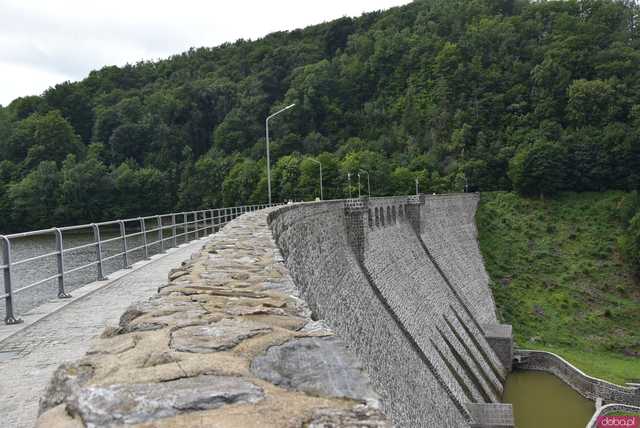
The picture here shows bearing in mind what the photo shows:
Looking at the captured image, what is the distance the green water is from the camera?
25000 millimetres

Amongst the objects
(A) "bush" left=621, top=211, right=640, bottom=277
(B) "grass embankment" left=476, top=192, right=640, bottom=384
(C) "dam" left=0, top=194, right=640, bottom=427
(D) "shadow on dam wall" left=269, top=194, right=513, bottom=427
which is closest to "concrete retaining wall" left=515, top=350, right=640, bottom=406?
(B) "grass embankment" left=476, top=192, right=640, bottom=384

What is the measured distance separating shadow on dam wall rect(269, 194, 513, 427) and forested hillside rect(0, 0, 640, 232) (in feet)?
114

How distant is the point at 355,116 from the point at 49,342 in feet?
330

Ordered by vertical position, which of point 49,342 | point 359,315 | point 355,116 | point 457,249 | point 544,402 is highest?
point 355,116

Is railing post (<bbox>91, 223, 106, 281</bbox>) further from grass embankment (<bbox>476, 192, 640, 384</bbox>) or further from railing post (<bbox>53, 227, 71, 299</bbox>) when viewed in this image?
grass embankment (<bbox>476, 192, 640, 384</bbox>)

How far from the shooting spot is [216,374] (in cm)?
235

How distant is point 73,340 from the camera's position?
5879 mm

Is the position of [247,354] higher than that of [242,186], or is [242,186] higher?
[247,354]

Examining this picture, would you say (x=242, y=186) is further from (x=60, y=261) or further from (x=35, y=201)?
(x=60, y=261)

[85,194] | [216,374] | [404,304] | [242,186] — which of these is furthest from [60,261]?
[242,186]

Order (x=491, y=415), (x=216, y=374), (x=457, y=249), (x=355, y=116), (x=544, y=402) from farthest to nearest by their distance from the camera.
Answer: (x=355, y=116)
(x=457, y=249)
(x=544, y=402)
(x=491, y=415)
(x=216, y=374)

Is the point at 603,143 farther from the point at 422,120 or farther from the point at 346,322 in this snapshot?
the point at 346,322

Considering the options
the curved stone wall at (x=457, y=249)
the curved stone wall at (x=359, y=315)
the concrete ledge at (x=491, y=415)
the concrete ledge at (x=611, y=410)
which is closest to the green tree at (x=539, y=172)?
the curved stone wall at (x=457, y=249)

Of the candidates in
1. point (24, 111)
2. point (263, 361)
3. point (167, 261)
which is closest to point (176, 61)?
point (24, 111)
